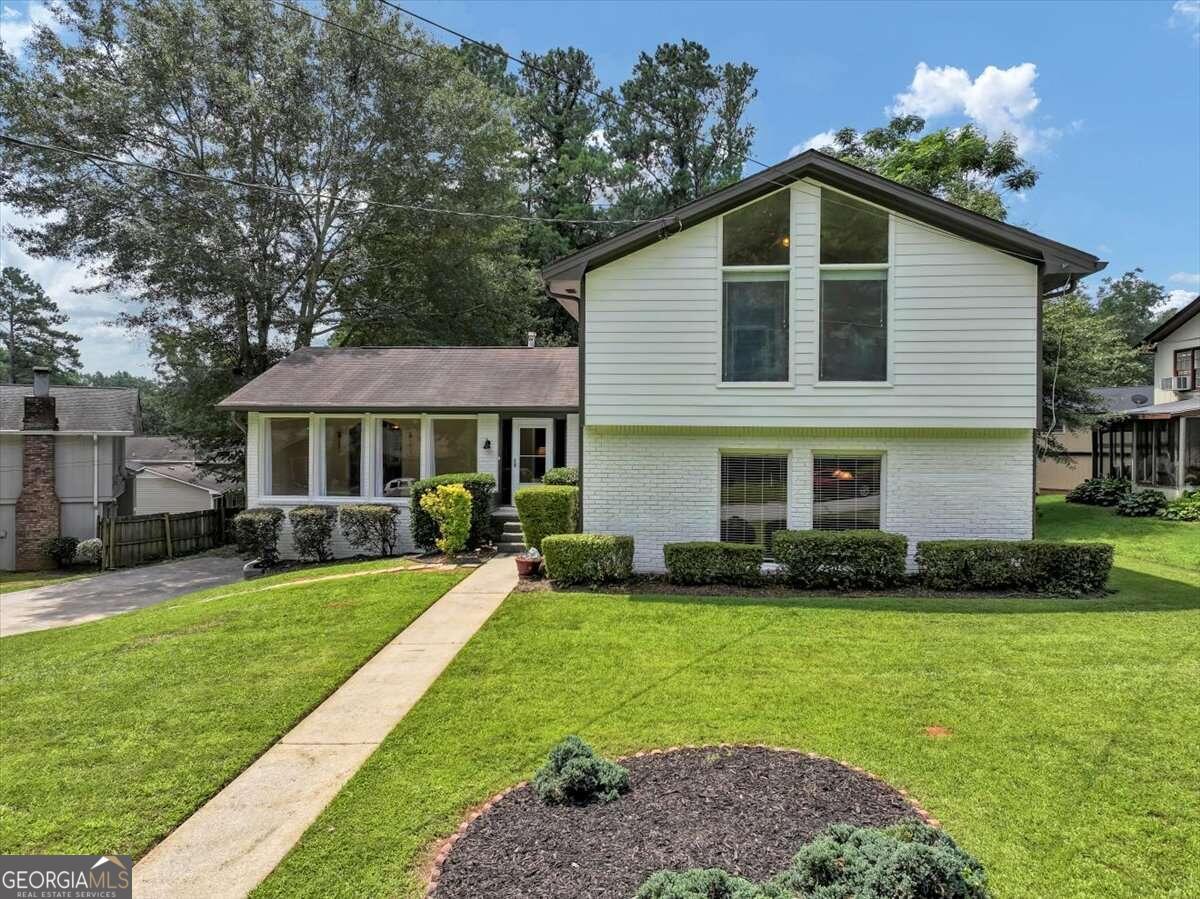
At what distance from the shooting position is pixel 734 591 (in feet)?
29.1

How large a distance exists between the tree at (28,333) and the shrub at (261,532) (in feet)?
177

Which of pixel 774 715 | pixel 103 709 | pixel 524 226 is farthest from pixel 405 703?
pixel 524 226

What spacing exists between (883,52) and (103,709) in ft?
54.1

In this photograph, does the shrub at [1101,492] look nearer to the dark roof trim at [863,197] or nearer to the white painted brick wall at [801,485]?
the dark roof trim at [863,197]

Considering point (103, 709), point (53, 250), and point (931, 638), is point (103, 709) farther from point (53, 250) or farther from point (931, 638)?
point (53, 250)

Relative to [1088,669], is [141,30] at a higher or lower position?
higher

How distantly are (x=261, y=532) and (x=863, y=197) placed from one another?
1308cm

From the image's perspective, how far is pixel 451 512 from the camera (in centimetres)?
1105

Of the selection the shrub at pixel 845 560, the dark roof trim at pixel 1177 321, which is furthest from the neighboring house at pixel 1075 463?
the shrub at pixel 845 560

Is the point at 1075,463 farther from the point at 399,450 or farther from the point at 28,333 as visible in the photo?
the point at 28,333

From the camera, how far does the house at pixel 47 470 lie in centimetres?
1783

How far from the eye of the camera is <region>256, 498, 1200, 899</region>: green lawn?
3273mm

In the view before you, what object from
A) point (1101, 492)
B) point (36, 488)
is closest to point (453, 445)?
A: point (36, 488)

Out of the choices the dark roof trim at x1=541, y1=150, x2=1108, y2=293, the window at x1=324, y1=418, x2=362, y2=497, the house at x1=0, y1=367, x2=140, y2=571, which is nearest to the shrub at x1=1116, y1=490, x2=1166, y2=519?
the dark roof trim at x1=541, y1=150, x2=1108, y2=293
